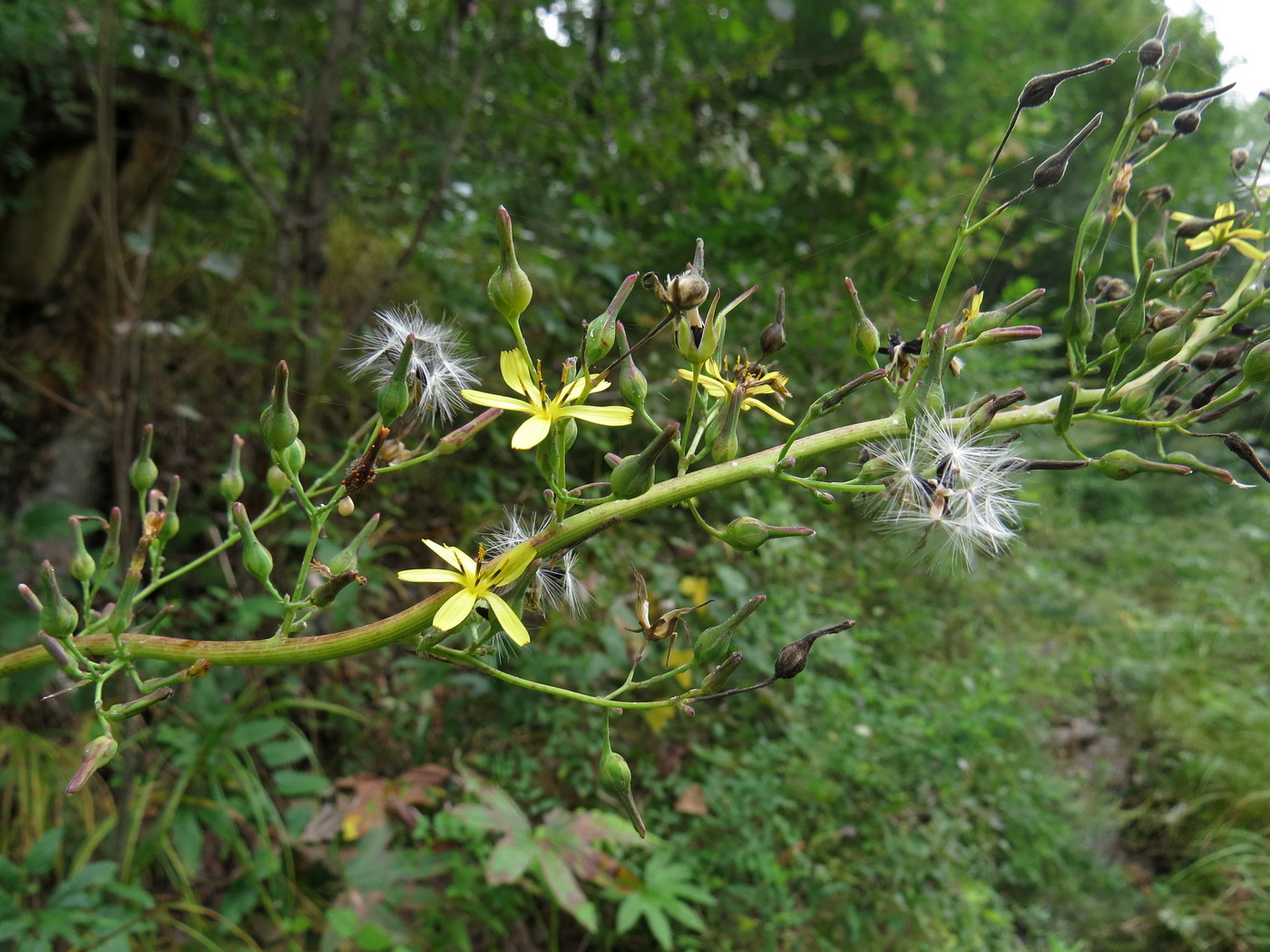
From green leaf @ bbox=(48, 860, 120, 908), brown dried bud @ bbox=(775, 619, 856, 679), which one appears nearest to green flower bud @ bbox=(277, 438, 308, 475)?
brown dried bud @ bbox=(775, 619, 856, 679)

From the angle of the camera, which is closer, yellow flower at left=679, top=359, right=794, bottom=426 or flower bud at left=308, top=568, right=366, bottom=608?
flower bud at left=308, top=568, right=366, bottom=608

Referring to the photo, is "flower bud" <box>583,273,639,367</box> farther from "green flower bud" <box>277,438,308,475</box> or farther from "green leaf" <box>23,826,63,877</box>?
"green leaf" <box>23,826,63,877</box>

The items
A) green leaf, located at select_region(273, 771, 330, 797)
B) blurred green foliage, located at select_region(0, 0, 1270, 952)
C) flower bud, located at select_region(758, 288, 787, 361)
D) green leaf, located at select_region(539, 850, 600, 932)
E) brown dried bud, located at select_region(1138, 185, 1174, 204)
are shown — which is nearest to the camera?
flower bud, located at select_region(758, 288, 787, 361)

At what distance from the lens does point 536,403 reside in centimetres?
86

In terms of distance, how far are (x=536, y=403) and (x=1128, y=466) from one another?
0.64 m

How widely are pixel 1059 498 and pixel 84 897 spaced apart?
8.28 metres

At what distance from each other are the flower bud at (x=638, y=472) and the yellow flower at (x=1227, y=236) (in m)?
0.85

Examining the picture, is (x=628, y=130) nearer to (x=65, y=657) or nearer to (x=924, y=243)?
(x=924, y=243)

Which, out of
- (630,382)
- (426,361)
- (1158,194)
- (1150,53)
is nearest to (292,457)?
(426,361)

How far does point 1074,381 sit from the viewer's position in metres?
0.93

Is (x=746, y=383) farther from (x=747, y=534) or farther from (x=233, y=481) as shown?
(x=233, y=481)

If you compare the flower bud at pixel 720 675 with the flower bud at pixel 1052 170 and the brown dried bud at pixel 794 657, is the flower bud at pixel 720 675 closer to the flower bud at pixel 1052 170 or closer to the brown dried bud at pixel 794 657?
the brown dried bud at pixel 794 657

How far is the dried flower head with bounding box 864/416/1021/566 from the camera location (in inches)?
33.1

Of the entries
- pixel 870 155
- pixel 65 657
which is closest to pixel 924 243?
pixel 870 155
